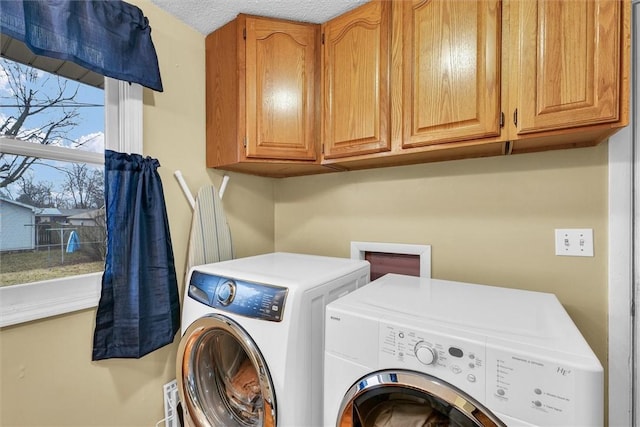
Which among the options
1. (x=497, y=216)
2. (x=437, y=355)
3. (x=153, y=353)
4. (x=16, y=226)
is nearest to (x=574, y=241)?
(x=497, y=216)

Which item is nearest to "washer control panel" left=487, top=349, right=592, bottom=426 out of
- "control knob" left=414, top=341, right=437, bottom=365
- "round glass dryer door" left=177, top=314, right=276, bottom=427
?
"control knob" left=414, top=341, right=437, bottom=365

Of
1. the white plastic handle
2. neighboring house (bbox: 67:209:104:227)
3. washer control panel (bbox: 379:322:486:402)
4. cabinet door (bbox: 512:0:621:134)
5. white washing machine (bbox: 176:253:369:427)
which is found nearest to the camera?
washer control panel (bbox: 379:322:486:402)

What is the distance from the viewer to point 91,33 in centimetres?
112

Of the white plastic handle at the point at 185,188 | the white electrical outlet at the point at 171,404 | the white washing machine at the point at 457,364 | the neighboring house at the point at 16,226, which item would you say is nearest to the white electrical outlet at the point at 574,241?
the white washing machine at the point at 457,364

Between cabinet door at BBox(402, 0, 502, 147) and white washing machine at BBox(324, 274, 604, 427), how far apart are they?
2.25 ft

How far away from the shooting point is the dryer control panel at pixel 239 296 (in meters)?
1.03

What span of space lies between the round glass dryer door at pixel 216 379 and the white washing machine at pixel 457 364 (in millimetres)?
524

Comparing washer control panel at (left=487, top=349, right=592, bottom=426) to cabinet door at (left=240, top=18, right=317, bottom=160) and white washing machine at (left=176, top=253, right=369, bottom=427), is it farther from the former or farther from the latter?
cabinet door at (left=240, top=18, right=317, bottom=160)

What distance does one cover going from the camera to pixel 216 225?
64.9 inches

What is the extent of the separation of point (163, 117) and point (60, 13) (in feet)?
1.70

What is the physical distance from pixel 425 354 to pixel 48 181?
5.09ft

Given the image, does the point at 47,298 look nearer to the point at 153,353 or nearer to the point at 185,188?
the point at 153,353

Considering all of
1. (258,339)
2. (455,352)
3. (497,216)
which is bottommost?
(258,339)

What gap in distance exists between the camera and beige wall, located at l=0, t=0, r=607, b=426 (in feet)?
3.66
